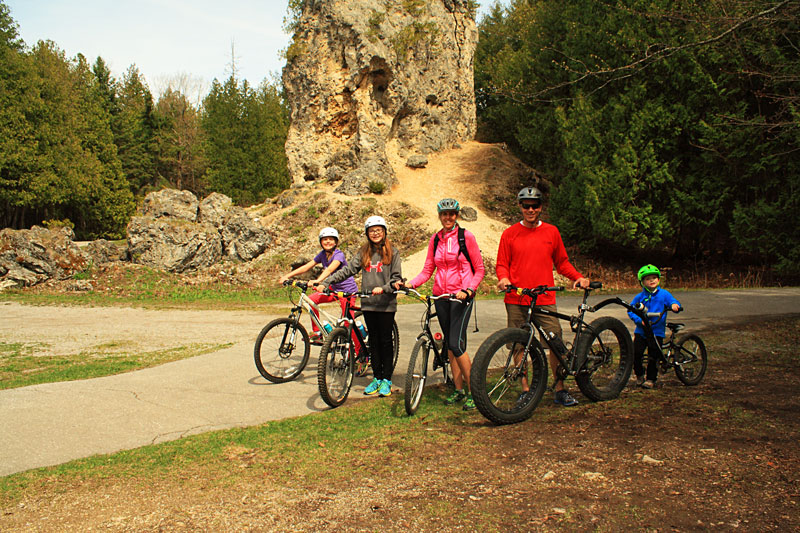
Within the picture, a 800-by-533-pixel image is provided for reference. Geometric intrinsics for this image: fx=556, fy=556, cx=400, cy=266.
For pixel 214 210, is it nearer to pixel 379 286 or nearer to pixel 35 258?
pixel 35 258

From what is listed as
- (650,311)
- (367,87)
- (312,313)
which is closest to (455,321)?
(312,313)

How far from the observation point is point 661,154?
21.2 meters

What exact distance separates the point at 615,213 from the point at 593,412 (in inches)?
678

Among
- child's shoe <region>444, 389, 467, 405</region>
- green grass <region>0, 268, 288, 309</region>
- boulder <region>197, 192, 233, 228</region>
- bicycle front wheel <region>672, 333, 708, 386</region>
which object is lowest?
child's shoe <region>444, 389, 467, 405</region>

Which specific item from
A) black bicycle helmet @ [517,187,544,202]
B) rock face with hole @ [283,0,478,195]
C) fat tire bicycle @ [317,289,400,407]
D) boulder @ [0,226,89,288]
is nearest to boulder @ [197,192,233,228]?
boulder @ [0,226,89,288]

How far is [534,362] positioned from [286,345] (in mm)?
3309

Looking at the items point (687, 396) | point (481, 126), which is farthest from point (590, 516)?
point (481, 126)

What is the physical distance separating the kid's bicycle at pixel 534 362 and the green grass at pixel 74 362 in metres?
5.45

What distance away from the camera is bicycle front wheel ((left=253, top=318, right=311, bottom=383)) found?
7039mm

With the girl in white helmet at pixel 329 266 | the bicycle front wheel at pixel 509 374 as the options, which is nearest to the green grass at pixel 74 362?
the girl in white helmet at pixel 329 266

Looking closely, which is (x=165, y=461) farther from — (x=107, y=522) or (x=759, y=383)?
(x=759, y=383)

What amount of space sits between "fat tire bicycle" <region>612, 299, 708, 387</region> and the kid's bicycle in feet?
1.71

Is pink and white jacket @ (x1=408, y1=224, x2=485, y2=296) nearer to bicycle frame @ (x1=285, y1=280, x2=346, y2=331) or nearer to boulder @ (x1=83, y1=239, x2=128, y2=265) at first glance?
bicycle frame @ (x1=285, y1=280, x2=346, y2=331)

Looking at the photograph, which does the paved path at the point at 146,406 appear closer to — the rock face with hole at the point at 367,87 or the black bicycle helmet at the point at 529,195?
the black bicycle helmet at the point at 529,195
